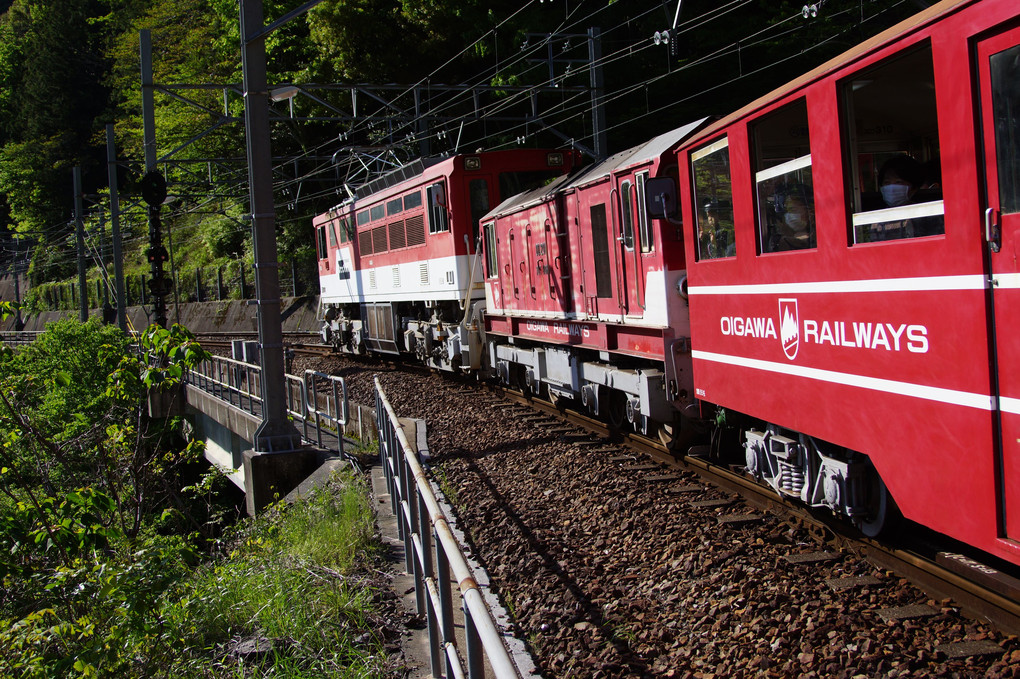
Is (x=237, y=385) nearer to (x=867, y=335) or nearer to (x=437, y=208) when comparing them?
(x=437, y=208)

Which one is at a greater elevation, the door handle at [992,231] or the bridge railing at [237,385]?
the door handle at [992,231]

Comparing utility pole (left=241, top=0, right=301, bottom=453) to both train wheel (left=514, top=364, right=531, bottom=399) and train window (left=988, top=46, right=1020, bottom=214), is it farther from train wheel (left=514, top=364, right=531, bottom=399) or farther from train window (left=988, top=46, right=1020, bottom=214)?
train window (left=988, top=46, right=1020, bottom=214)

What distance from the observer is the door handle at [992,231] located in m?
3.94

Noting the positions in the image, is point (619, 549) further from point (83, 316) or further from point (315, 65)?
point (83, 316)

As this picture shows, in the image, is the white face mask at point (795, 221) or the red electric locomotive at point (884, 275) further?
the white face mask at point (795, 221)

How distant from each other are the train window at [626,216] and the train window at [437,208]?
7.16 metres

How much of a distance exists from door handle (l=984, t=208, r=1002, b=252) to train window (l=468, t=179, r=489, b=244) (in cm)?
1232

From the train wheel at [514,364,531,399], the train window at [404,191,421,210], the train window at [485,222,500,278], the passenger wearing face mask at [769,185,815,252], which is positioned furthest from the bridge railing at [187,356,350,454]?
the passenger wearing face mask at [769,185,815,252]

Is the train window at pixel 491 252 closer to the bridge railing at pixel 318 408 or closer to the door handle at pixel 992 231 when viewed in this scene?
the bridge railing at pixel 318 408

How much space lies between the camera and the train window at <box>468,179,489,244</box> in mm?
15969

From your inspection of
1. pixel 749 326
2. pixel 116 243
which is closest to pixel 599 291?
pixel 749 326

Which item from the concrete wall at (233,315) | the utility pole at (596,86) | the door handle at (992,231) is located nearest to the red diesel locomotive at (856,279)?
the door handle at (992,231)

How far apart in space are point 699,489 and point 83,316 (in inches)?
1389

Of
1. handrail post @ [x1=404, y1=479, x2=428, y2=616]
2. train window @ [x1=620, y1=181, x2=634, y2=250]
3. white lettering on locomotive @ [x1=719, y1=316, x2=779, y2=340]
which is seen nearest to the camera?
handrail post @ [x1=404, y1=479, x2=428, y2=616]
